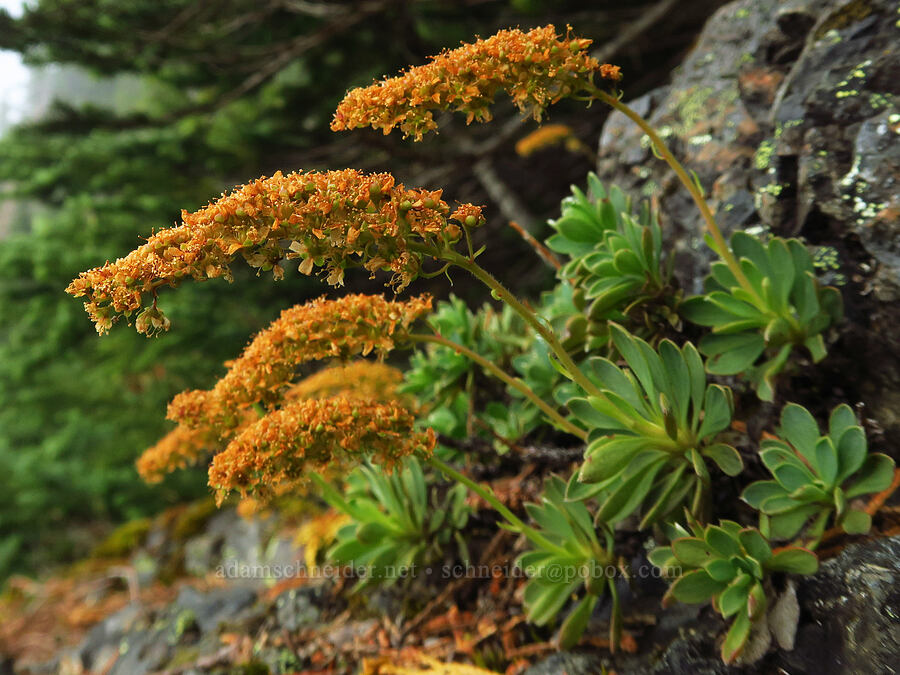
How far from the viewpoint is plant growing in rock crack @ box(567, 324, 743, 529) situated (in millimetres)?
2041

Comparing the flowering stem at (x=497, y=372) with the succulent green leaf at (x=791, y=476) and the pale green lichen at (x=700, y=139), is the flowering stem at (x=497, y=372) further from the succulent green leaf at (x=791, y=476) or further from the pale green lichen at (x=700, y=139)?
the pale green lichen at (x=700, y=139)

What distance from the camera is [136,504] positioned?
7398mm

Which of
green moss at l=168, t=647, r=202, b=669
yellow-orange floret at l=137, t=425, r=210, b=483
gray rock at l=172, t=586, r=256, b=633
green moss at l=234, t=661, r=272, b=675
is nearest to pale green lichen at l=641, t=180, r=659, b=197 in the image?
yellow-orange floret at l=137, t=425, r=210, b=483

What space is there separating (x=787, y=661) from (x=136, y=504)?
7423 millimetres

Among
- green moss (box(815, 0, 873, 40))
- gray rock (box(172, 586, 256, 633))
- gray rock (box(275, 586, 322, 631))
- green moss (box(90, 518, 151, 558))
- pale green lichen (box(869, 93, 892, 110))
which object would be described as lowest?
green moss (box(90, 518, 151, 558))

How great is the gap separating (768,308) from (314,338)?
1.63 meters

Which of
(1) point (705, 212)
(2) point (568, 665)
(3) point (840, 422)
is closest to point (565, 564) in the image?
(2) point (568, 665)

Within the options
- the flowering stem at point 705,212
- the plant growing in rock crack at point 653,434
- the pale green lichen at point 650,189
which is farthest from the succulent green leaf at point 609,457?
the pale green lichen at point 650,189

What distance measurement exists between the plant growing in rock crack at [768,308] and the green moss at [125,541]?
5.93 meters

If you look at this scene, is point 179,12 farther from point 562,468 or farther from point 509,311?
point 562,468

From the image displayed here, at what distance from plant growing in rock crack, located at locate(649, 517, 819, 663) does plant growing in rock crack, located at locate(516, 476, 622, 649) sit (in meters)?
0.31

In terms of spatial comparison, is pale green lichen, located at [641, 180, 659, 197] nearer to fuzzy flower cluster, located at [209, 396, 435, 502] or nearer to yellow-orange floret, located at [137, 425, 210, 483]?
fuzzy flower cluster, located at [209, 396, 435, 502]

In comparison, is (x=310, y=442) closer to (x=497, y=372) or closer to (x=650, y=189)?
(x=497, y=372)

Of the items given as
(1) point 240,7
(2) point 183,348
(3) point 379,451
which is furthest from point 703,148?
(1) point 240,7
